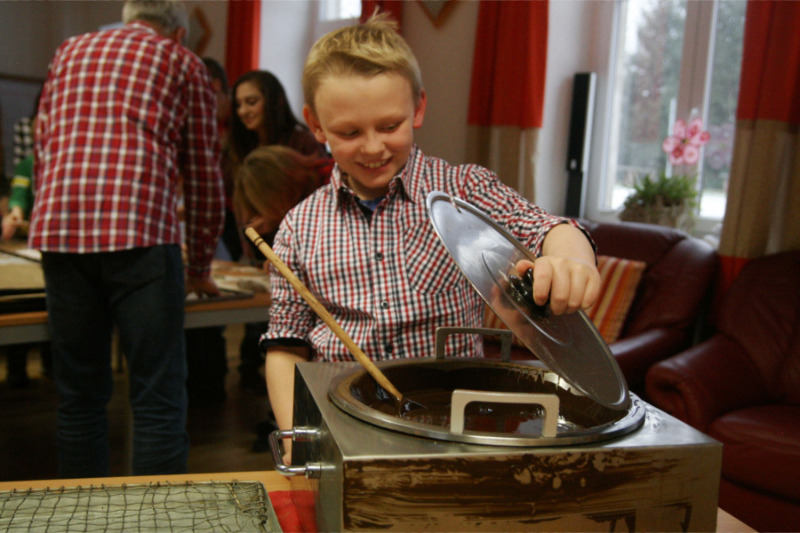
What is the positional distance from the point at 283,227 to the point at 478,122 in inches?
95.7

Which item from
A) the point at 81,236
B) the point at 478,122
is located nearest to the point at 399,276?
the point at 81,236

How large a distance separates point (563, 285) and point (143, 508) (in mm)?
454

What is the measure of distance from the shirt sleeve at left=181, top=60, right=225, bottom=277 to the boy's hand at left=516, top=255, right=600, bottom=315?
1435 millimetres

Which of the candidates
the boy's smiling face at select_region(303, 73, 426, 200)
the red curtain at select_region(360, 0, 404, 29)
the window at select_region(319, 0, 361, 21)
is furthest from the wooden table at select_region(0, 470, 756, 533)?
the window at select_region(319, 0, 361, 21)

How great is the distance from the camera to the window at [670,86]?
3.01 meters

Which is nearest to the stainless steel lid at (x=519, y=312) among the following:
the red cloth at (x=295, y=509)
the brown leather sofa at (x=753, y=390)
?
the red cloth at (x=295, y=509)

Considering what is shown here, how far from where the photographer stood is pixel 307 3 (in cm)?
522

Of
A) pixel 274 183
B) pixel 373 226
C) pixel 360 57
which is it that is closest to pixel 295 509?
pixel 373 226

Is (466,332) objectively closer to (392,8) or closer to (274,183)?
(274,183)

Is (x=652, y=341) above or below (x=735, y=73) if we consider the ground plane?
below

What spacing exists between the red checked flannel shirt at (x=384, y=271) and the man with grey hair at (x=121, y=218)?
2.64 feet

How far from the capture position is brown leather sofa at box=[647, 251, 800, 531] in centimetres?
183

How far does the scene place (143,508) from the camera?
0.70 m

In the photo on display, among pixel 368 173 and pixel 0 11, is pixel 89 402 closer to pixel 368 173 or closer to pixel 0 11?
pixel 368 173
